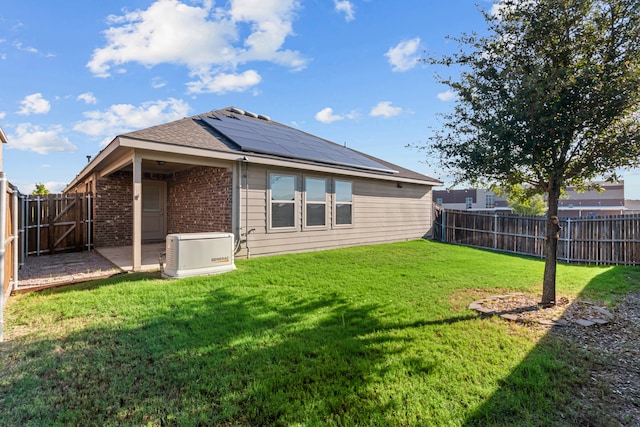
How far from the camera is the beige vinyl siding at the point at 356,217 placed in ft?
27.0

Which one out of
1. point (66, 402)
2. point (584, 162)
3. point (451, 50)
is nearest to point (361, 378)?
point (66, 402)

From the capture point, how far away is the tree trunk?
4.84 m

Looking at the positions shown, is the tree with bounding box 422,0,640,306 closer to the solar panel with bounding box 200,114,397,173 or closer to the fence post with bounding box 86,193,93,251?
the solar panel with bounding box 200,114,397,173

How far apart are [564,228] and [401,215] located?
18.2ft

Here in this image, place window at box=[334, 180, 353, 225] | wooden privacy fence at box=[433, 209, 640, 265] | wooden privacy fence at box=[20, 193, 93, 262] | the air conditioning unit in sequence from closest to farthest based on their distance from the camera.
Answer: the air conditioning unit
wooden privacy fence at box=[20, 193, 93, 262]
wooden privacy fence at box=[433, 209, 640, 265]
window at box=[334, 180, 353, 225]

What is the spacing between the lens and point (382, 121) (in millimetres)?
13070

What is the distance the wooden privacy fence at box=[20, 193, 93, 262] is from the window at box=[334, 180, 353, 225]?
8.16 m

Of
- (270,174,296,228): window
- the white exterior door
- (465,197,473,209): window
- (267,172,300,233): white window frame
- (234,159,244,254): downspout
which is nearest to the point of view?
(234,159,244,254): downspout

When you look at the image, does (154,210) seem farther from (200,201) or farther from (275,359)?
(275,359)

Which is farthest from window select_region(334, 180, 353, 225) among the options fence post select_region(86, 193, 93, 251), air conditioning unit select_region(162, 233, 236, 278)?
fence post select_region(86, 193, 93, 251)

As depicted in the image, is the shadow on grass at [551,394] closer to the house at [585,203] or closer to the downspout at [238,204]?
the downspout at [238,204]

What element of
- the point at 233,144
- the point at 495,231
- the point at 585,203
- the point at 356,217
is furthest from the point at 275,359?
the point at 585,203

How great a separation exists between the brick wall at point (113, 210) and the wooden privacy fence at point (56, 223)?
36cm

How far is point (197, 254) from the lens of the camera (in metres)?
6.26
